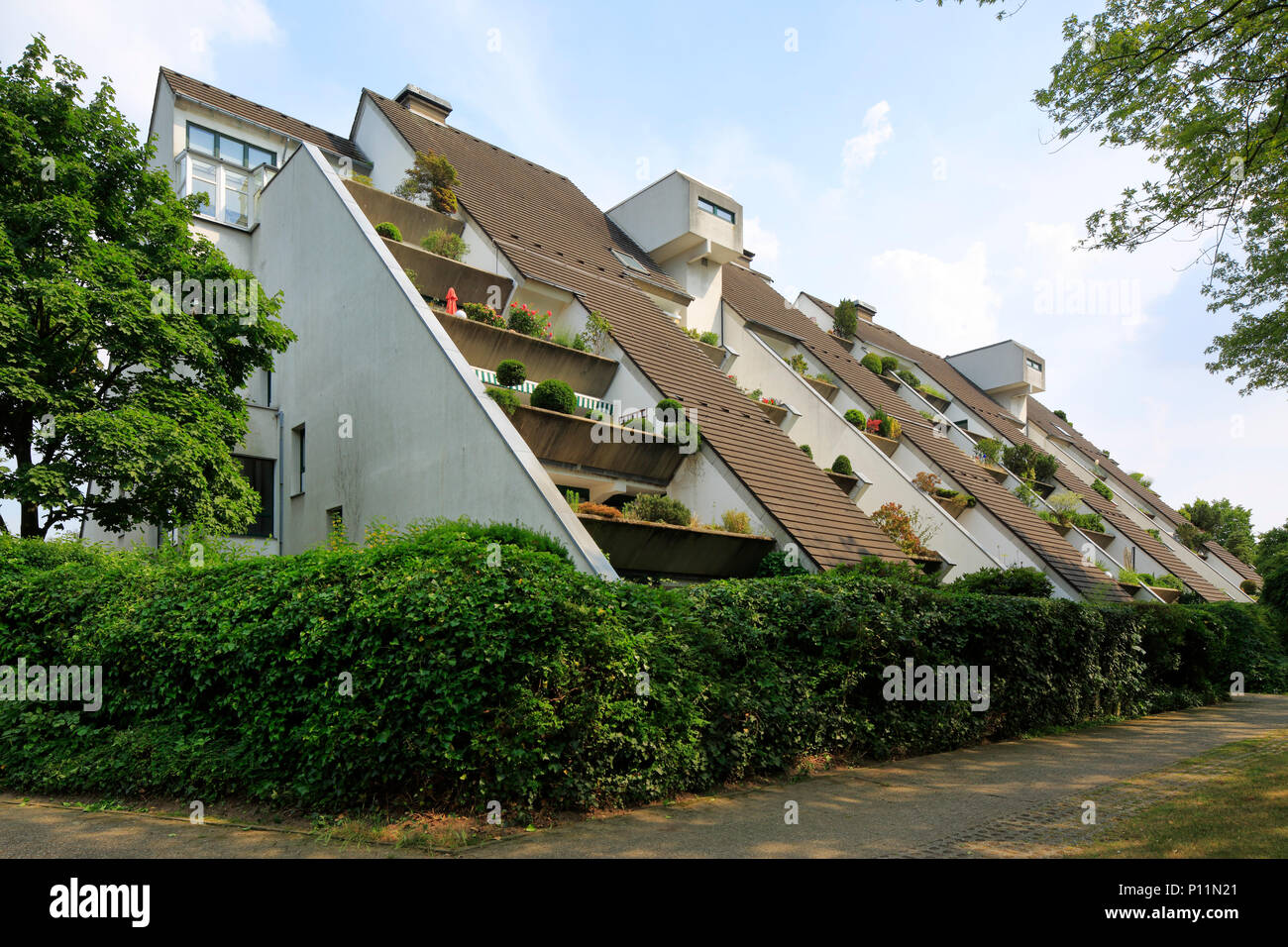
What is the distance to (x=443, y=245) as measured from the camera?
20.1 metres

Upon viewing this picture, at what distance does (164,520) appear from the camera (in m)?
14.4

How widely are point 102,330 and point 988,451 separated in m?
30.9

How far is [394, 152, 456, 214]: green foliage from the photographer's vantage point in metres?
22.3

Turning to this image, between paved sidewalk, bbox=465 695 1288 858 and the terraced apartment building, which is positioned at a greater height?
the terraced apartment building

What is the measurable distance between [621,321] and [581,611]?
556 inches

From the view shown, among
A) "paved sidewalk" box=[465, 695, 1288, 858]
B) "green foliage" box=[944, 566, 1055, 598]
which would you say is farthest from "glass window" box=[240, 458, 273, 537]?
"green foliage" box=[944, 566, 1055, 598]

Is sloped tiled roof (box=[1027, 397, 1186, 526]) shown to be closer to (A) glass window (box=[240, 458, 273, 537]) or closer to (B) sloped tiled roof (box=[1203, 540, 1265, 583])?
(B) sloped tiled roof (box=[1203, 540, 1265, 583])

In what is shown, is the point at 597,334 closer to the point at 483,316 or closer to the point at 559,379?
the point at 559,379

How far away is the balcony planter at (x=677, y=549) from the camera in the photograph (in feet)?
45.6

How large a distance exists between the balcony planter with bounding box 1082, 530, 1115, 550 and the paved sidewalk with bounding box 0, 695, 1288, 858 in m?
23.9

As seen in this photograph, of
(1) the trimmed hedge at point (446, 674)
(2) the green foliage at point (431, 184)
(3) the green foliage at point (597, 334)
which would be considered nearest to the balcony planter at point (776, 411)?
(3) the green foliage at point (597, 334)

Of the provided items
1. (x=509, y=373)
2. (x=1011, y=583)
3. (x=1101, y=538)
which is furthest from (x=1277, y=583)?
(x=1101, y=538)
